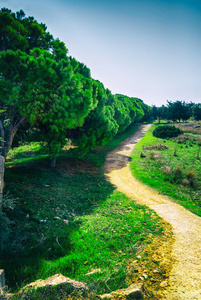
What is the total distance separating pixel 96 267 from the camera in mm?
5180

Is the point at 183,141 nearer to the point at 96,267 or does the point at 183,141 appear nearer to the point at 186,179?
the point at 186,179

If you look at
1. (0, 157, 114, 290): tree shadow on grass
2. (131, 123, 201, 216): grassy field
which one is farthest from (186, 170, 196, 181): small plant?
(0, 157, 114, 290): tree shadow on grass

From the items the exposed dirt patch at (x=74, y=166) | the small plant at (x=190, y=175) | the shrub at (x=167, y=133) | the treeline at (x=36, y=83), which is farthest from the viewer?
the shrub at (x=167, y=133)

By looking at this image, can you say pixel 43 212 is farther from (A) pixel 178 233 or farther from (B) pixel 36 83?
(B) pixel 36 83

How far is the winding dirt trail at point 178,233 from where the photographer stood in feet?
14.3

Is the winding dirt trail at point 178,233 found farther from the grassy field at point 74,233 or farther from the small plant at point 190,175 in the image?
the small plant at point 190,175

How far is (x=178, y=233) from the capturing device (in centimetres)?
719

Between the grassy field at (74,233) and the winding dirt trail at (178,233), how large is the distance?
1.76 feet

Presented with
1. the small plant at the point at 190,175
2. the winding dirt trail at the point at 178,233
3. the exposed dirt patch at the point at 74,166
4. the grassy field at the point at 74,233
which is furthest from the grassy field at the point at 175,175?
the exposed dirt patch at the point at 74,166

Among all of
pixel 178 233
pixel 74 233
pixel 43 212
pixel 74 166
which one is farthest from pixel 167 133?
pixel 74 233

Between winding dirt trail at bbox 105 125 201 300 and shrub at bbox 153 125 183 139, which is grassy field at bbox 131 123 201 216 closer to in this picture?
winding dirt trail at bbox 105 125 201 300

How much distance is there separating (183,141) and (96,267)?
1147 inches

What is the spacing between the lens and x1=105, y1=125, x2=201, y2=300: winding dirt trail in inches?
172

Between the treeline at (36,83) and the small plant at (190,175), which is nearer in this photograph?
the treeline at (36,83)
